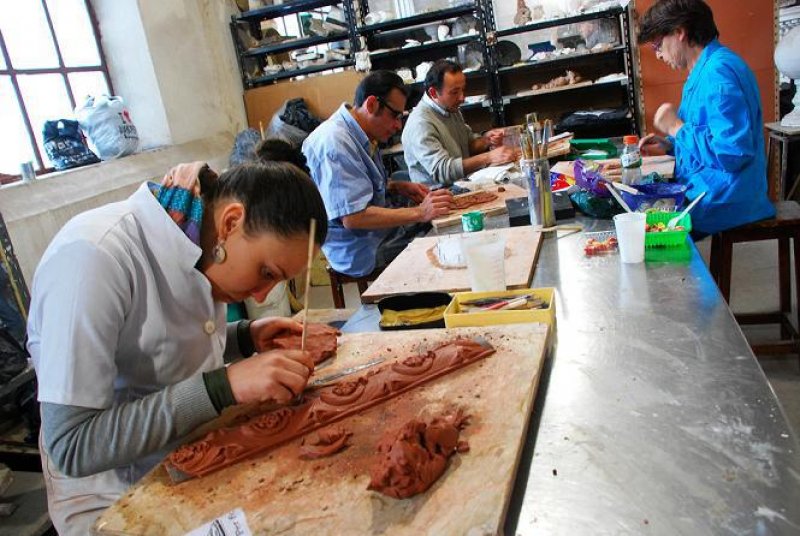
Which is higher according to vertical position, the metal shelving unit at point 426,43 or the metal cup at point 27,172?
the metal shelving unit at point 426,43

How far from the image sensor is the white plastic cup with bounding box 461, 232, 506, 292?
67.4 inches

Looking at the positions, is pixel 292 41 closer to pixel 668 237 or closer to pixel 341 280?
pixel 341 280

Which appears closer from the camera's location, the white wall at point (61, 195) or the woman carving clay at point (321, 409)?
the woman carving clay at point (321, 409)

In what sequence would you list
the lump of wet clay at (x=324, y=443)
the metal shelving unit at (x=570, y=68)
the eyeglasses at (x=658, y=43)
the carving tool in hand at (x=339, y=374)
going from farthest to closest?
the metal shelving unit at (x=570, y=68) → the eyeglasses at (x=658, y=43) → the carving tool in hand at (x=339, y=374) → the lump of wet clay at (x=324, y=443)

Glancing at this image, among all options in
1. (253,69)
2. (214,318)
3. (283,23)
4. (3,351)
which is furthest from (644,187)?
(283,23)

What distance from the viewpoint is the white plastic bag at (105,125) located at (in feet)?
12.7

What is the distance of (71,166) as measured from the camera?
3752 mm

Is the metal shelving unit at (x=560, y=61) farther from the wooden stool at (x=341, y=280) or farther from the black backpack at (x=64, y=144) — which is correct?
the black backpack at (x=64, y=144)

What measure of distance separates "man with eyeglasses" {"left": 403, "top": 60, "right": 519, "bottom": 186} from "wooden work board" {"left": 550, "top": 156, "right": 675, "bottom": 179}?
0.56 meters

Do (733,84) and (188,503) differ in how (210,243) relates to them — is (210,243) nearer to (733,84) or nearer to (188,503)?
(188,503)

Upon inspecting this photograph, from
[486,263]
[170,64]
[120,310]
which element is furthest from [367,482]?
[170,64]

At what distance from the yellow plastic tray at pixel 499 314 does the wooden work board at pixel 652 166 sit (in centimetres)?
166

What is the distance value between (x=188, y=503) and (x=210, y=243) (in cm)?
52

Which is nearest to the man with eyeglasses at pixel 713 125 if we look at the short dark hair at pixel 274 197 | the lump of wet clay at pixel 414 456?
the short dark hair at pixel 274 197
